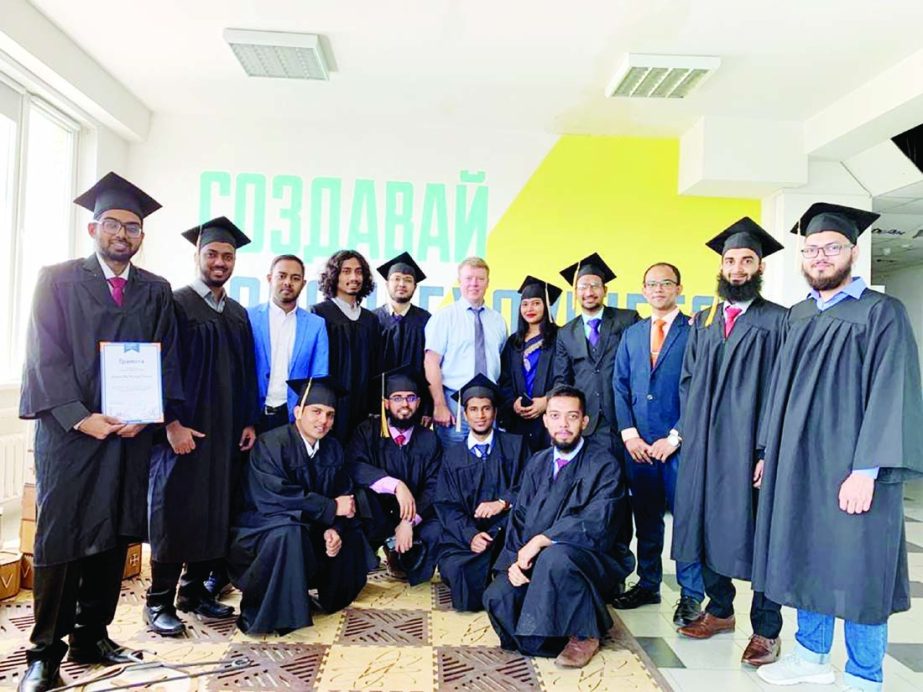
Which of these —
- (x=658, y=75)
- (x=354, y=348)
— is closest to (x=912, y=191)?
(x=658, y=75)

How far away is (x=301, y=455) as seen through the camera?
11.7ft

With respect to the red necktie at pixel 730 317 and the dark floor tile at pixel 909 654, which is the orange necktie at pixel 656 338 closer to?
the red necktie at pixel 730 317

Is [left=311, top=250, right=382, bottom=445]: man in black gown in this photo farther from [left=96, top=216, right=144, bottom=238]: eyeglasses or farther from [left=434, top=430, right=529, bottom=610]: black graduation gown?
[left=96, top=216, right=144, bottom=238]: eyeglasses

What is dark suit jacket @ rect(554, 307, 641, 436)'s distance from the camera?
4.06 metres

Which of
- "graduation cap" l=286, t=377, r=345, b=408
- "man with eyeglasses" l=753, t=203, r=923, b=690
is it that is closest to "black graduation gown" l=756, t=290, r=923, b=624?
"man with eyeglasses" l=753, t=203, r=923, b=690

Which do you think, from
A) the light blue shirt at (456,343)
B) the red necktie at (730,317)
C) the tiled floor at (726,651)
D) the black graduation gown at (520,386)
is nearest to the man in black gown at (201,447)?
the light blue shirt at (456,343)

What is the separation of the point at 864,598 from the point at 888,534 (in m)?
0.25

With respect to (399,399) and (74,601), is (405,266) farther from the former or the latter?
(74,601)

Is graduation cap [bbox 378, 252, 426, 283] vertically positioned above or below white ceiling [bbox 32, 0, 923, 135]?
below

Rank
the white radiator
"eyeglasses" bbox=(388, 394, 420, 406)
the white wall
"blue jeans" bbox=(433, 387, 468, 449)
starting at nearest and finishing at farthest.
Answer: "eyeglasses" bbox=(388, 394, 420, 406) → "blue jeans" bbox=(433, 387, 468, 449) → the white radiator → the white wall

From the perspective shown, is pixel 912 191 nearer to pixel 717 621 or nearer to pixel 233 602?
pixel 717 621

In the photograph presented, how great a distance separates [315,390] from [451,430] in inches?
41.9

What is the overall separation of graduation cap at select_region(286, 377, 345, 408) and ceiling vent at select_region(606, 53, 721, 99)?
329 centimetres

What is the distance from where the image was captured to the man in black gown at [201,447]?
313 cm
